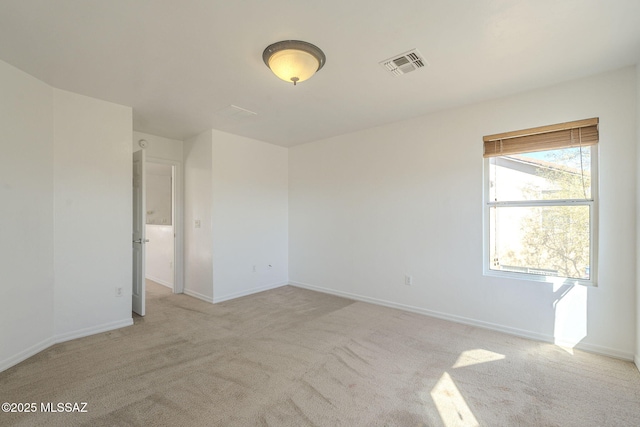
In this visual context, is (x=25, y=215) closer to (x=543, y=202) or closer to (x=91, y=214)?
(x=91, y=214)

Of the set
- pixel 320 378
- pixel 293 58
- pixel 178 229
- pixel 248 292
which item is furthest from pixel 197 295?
pixel 293 58

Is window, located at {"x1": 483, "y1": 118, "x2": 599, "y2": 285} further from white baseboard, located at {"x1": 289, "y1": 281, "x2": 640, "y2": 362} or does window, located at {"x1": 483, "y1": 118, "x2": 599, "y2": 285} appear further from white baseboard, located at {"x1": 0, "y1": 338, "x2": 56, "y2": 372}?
white baseboard, located at {"x1": 0, "y1": 338, "x2": 56, "y2": 372}

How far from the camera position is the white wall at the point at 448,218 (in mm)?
2590

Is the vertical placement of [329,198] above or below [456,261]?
above

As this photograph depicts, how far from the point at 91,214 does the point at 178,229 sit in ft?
5.51

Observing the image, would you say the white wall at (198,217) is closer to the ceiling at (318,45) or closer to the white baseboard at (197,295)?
the white baseboard at (197,295)

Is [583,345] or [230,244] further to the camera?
[230,244]

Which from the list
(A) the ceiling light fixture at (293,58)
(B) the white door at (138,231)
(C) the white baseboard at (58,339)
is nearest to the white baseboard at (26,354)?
(C) the white baseboard at (58,339)

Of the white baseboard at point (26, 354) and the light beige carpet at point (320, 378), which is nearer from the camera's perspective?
the light beige carpet at point (320, 378)

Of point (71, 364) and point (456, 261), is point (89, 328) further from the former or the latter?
point (456, 261)

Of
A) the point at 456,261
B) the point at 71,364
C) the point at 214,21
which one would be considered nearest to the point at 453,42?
the point at 214,21

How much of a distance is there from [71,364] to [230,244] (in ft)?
7.56

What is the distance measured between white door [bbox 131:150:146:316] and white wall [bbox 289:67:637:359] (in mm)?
2457

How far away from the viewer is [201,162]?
4480 millimetres
